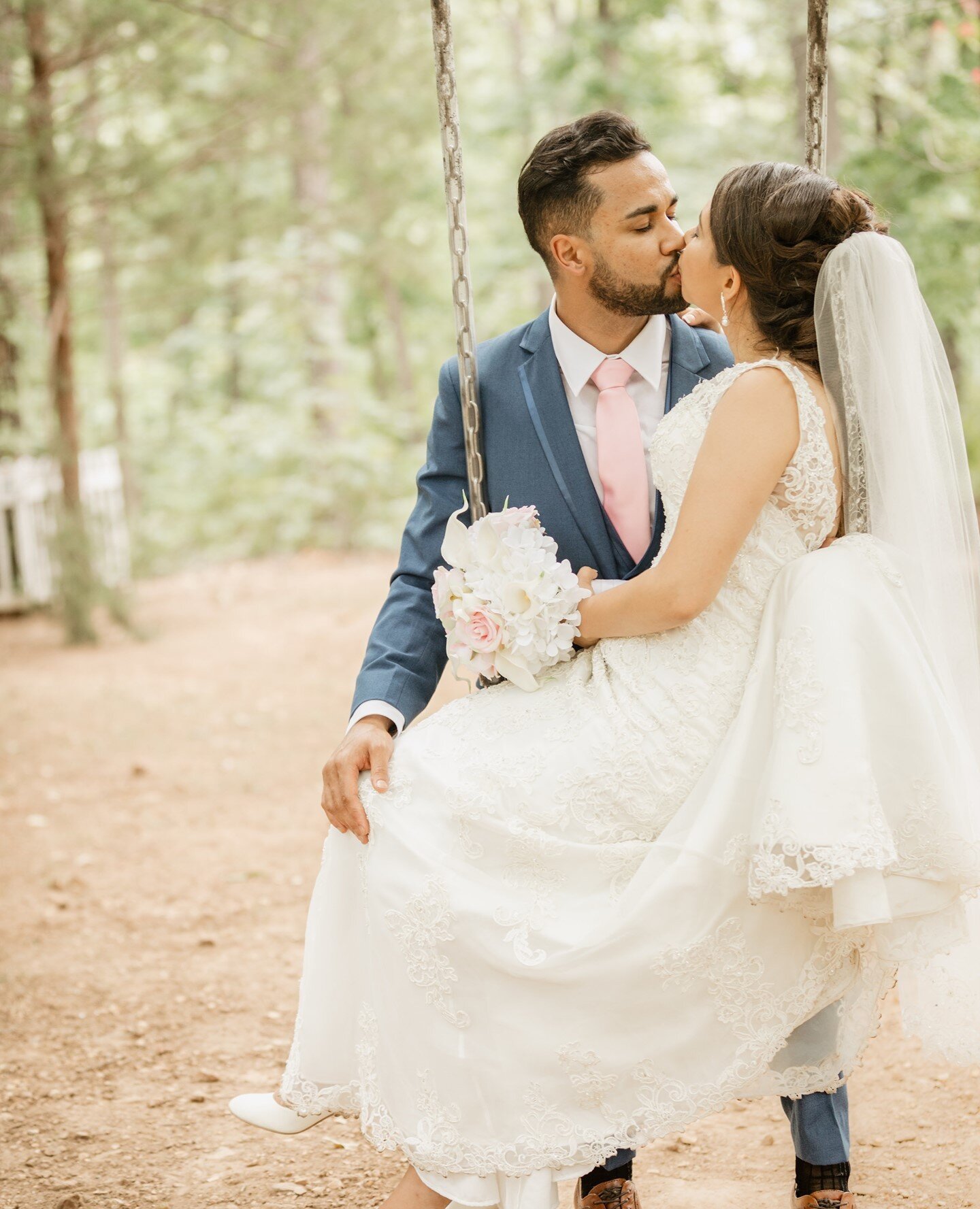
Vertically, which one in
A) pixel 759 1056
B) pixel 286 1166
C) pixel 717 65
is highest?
pixel 717 65

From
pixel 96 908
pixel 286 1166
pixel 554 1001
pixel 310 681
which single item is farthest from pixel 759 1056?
pixel 310 681

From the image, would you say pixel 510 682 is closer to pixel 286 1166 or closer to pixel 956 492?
pixel 956 492

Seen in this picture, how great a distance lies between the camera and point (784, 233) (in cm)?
243

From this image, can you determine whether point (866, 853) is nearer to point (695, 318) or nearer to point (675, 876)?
point (675, 876)

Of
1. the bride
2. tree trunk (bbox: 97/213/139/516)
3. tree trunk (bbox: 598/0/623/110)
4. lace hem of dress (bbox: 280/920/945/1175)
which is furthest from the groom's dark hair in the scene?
tree trunk (bbox: 598/0/623/110)

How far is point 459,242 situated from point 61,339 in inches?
321

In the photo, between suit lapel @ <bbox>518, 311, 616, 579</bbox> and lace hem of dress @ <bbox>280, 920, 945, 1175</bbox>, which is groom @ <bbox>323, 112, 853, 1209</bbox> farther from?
lace hem of dress @ <bbox>280, 920, 945, 1175</bbox>

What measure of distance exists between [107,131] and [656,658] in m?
15.8

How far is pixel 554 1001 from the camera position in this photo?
2.33 meters

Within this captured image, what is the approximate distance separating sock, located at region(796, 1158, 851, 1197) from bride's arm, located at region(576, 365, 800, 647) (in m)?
1.27

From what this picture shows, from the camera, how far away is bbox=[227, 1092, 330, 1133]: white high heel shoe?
2.68m

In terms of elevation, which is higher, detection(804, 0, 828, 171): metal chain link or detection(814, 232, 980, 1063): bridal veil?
detection(804, 0, 828, 171): metal chain link

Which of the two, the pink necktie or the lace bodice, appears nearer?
the lace bodice

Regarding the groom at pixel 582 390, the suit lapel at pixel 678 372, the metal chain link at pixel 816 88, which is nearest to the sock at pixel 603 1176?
the groom at pixel 582 390
